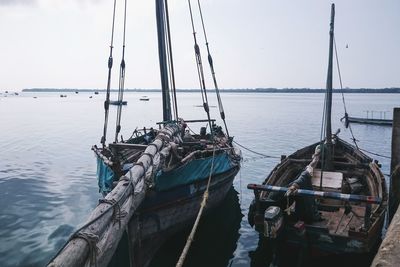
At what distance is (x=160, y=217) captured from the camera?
448 inches

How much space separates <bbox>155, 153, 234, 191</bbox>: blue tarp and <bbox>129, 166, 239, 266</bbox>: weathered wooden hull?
0.72 ft

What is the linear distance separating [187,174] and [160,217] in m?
1.83

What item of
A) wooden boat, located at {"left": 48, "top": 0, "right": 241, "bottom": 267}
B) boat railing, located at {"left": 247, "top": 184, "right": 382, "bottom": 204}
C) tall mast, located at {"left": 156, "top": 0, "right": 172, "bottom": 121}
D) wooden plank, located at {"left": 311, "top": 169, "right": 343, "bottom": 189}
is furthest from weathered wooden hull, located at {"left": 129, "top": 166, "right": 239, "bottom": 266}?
tall mast, located at {"left": 156, "top": 0, "right": 172, "bottom": 121}

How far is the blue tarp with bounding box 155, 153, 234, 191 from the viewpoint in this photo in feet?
37.0

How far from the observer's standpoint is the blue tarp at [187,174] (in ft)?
37.0

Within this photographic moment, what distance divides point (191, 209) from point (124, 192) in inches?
223

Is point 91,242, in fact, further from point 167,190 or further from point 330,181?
point 330,181

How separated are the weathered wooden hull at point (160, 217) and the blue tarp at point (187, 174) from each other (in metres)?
0.22

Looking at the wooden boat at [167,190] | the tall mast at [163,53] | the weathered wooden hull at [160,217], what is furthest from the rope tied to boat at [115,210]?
the tall mast at [163,53]

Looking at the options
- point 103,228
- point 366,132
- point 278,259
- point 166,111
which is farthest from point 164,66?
point 366,132

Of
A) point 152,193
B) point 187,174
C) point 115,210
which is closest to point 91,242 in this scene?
point 115,210

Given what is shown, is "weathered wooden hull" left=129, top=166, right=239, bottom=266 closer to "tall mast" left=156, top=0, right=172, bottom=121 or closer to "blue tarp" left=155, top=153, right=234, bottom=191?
"blue tarp" left=155, top=153, right=234, bottom=191

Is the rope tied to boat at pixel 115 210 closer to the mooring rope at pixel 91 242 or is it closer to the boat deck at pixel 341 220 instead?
the mooring rope at pixel 91 242

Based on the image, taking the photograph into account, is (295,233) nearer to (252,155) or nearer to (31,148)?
(252,155)
